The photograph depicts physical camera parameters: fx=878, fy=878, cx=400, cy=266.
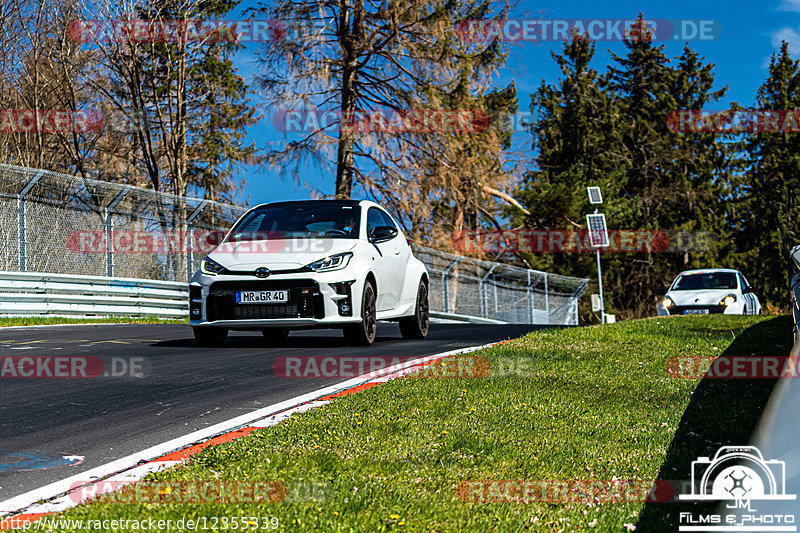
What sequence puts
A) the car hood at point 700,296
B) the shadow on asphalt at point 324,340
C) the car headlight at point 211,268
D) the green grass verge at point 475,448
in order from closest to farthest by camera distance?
the green grass verge at point 475,448 → the car headlight at point 211,268 → the shadow on asphalt at point 324,340 → the car hood at point 700,296

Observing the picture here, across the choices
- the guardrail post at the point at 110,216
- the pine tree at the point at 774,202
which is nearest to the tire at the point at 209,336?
the guardrail post at the point at 110,216

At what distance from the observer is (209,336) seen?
35.0 feet

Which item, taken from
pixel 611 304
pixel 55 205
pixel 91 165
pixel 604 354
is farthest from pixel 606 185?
pixel 604 354

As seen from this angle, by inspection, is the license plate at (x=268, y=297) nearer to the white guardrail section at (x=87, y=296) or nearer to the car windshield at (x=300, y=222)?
the car windshield at (x=300, y=222)

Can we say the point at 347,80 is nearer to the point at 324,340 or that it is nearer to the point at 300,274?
the point at 324,340

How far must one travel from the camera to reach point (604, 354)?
8992 millimetres

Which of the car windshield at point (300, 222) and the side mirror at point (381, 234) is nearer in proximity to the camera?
the car windshield at point (300, 222)

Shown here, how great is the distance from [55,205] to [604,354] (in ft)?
39.2

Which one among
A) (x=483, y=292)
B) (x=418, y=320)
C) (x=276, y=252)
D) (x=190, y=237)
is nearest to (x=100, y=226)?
(x=190, y=237)

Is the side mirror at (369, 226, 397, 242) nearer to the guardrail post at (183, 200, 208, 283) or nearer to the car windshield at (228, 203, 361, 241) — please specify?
the car windshield at (228, 203, 361, 241)

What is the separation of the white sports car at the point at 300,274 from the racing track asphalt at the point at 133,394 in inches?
→ 14.3

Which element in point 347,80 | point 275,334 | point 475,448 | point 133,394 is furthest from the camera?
point 347,80

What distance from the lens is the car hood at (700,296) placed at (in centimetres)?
1967

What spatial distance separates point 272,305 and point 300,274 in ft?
1.55
